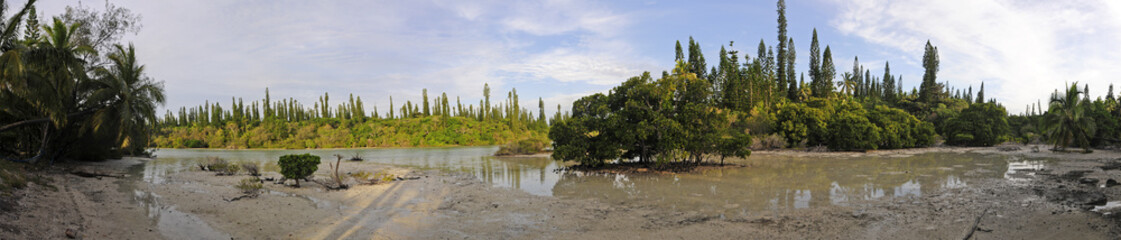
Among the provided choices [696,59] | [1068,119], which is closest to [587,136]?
[1068,119]

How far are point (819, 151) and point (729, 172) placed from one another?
679 inches

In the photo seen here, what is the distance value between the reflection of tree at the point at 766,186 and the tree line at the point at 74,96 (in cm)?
1551

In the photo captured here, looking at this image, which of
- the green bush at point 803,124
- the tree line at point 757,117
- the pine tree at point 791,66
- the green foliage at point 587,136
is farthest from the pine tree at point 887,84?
the green foliage at point 587,136

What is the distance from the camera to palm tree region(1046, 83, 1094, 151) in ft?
85.4

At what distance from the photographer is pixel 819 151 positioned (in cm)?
3244

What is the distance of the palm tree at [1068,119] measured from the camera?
26016 mm

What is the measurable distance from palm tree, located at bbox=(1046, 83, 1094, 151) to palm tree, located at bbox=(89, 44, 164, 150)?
A: 4418 cm

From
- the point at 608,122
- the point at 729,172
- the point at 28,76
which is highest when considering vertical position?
the point at 28,76

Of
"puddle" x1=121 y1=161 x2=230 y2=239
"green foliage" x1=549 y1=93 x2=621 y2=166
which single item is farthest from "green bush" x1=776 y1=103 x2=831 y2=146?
"puddle" x1=121 y1=161 x2=230 y2=239

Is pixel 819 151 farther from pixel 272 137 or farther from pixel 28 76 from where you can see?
pixel 272 137

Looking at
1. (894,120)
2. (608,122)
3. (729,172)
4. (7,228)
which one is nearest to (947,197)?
(729,172)

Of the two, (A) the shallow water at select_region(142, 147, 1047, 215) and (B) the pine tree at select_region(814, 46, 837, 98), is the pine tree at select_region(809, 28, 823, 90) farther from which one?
(A) the shallow water at select_region(142, 147, 1047, 215)

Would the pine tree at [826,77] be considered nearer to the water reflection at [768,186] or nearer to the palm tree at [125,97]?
the water reflection at [768,186]

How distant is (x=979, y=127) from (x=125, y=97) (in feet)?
166
